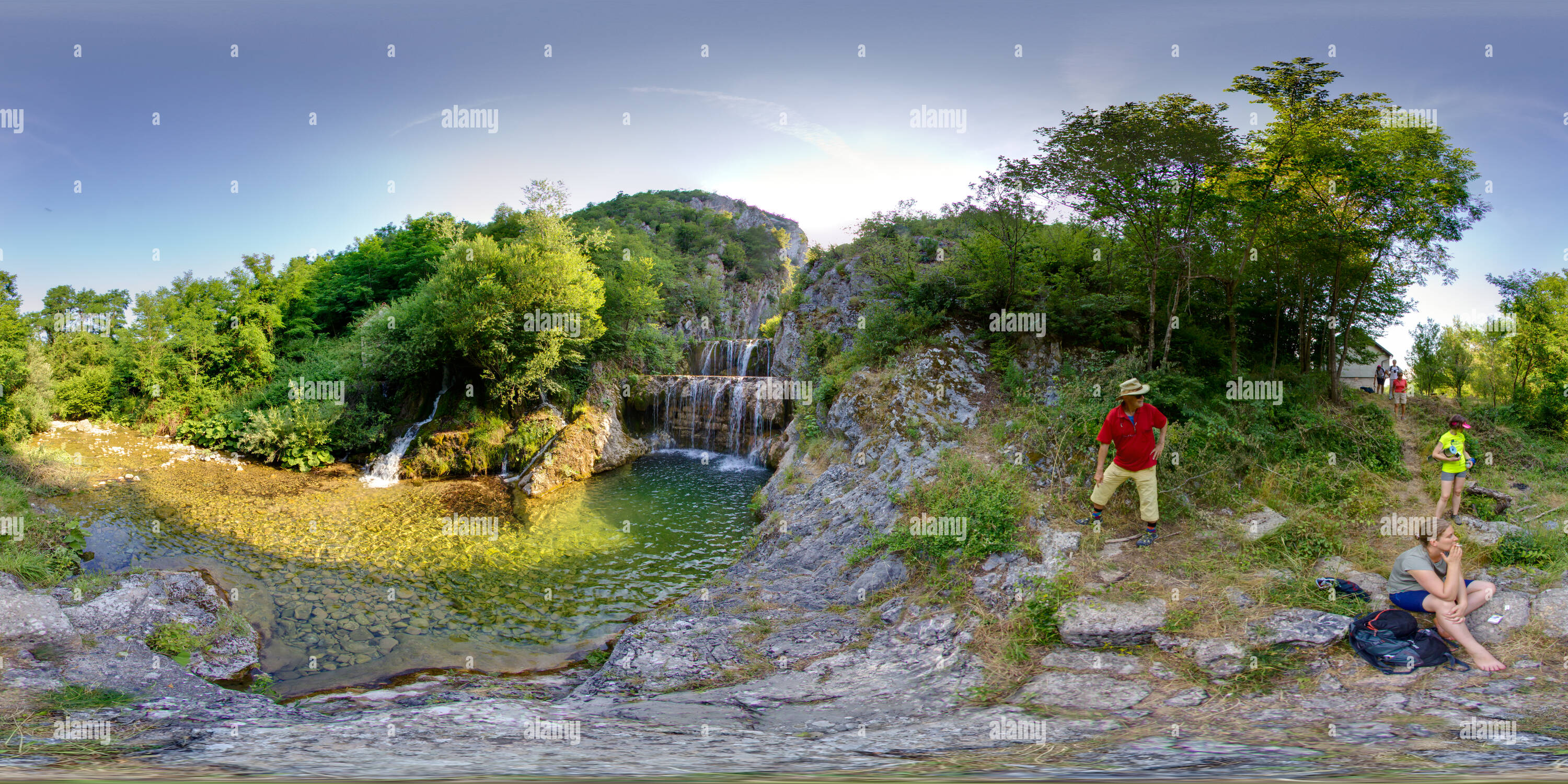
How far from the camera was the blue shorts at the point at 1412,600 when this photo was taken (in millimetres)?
5750

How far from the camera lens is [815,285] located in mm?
23625

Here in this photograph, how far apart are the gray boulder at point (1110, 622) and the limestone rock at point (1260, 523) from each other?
7.10 ft

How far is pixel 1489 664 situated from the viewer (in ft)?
16.8

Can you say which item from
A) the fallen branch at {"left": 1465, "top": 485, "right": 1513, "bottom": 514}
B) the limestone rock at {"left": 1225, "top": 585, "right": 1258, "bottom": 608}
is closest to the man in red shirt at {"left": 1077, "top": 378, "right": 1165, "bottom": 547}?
the limestone rock at {"left": 1225, "top": 585, "right": 1258, "bottom": 608}

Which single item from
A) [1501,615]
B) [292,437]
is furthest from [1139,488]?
[292,437]

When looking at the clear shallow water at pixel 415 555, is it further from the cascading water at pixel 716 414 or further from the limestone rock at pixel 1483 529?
the limestone rock at pixel 1483 529

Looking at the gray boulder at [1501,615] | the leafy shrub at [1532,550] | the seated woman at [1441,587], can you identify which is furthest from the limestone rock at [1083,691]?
the leafy shrub at [1532,550]

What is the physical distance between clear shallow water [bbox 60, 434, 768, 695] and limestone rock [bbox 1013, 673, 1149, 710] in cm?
611

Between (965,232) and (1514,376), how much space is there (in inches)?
548

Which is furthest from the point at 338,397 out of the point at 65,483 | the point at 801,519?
the point at 801,519

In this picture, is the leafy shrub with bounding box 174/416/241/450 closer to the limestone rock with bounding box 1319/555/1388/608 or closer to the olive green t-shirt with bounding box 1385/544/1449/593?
A: the limestone rock with bounding box 1319/555/1388/608

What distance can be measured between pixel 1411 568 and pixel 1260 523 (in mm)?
2242

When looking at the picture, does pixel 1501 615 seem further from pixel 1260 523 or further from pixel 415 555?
pixel 415 555

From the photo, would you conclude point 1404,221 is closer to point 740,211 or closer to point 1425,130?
point 1425,130
